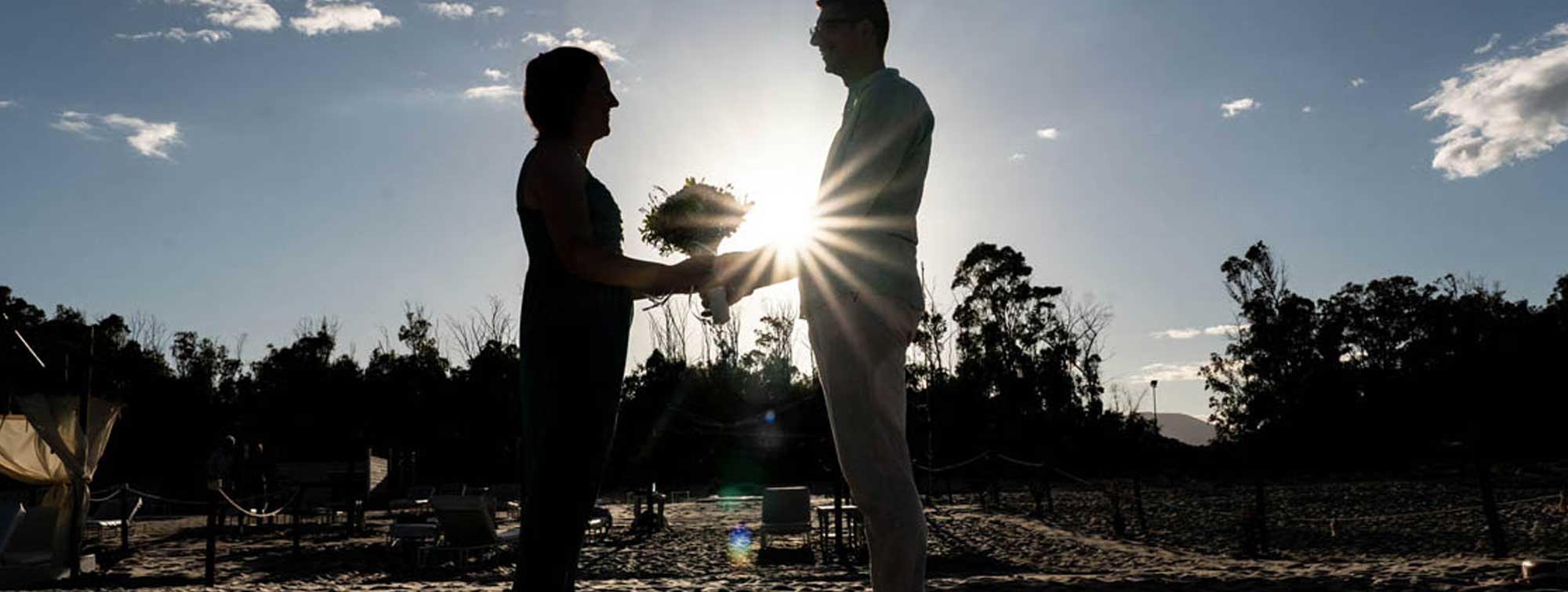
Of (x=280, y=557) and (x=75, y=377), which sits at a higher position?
(x=75, y=377)

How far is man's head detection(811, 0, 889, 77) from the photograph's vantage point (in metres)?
2.52

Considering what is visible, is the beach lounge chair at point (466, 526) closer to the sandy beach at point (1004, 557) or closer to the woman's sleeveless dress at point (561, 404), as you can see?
the sandy beach at point (1004, 557)

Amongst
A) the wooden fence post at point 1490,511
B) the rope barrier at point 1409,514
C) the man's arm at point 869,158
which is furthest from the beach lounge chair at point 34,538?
the rope barrier at point 1409,514

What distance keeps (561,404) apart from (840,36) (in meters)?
1.11

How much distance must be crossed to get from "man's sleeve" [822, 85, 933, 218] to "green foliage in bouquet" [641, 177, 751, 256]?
94cm

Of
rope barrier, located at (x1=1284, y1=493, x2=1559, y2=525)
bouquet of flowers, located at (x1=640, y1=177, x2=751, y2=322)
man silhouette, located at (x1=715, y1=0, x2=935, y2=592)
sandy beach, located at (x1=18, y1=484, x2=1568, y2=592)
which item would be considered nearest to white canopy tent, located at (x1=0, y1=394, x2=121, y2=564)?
sandy beach, located at (x1=18, y1=484, x2=1568, y2=592)

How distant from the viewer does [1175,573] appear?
782 cm

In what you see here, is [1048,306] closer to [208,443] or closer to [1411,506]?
[1411,506]

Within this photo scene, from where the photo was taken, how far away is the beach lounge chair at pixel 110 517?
15.9 m

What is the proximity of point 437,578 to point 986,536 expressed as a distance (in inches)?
316

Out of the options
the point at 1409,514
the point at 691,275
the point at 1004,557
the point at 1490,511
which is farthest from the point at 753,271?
the point at 1409,514

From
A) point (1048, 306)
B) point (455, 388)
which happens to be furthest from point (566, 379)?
point (1048, 306)

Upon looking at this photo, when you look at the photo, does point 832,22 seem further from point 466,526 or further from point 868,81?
point 466,526

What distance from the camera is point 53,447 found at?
11945 millimetres
